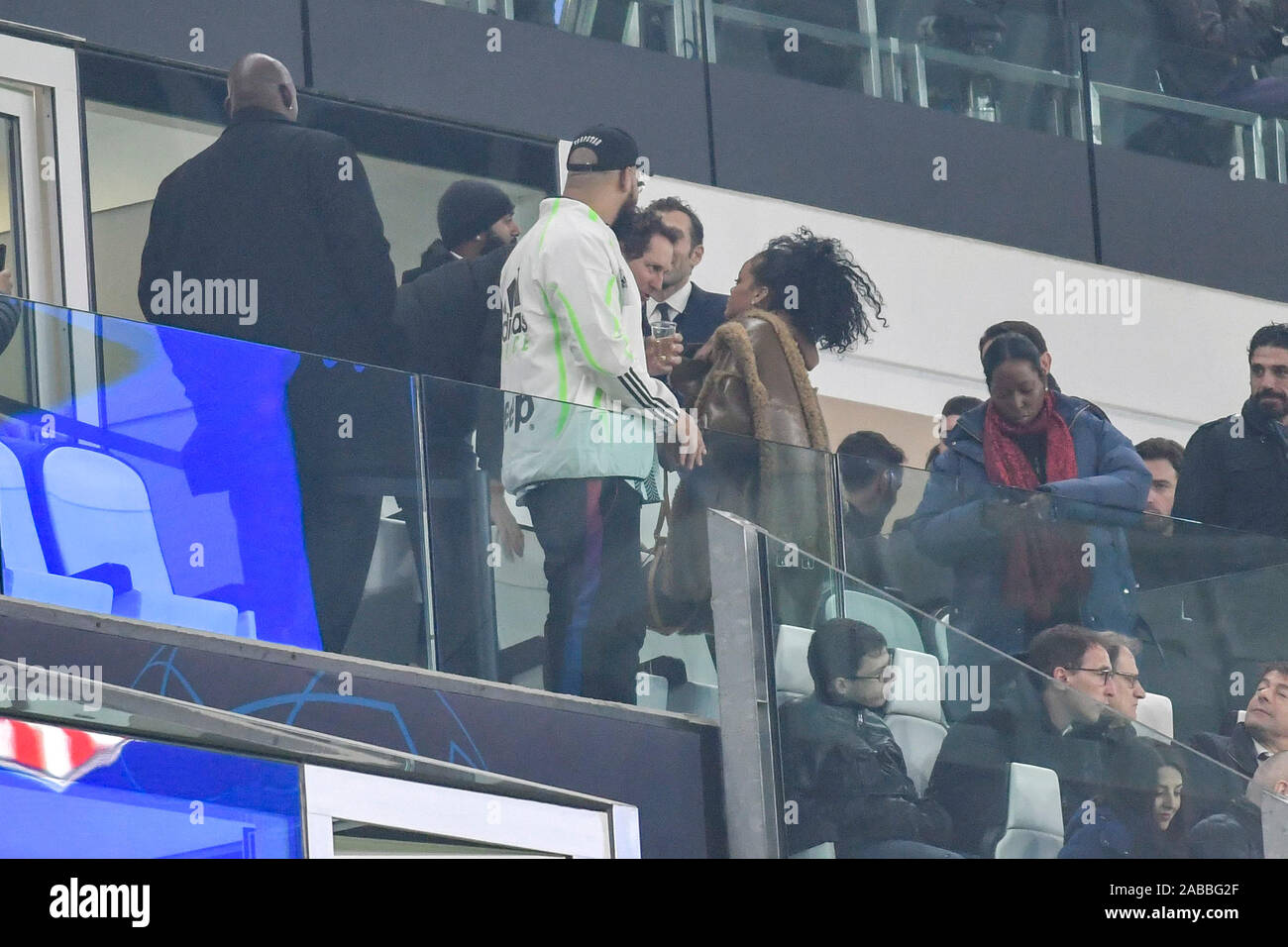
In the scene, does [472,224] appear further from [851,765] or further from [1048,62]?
[1048,62]

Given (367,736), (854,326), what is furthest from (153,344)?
(854,326)

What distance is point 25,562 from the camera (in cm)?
492

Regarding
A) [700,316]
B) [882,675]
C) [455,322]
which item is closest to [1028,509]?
[882,675]

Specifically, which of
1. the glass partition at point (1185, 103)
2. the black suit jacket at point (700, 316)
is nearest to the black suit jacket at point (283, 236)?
the black suit jacket at point (700, 316)

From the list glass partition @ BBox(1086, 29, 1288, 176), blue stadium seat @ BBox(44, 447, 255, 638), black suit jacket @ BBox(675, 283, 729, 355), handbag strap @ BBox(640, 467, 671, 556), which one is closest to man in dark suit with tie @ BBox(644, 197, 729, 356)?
black suit jacket @ BBox(675, 283, 729, 355)

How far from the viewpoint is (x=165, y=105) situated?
8258mm

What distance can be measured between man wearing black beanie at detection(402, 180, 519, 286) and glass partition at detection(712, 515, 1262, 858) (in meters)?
1.61

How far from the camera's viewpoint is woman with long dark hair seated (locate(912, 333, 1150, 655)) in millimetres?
5914

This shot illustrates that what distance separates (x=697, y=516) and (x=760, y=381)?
723 millimetres

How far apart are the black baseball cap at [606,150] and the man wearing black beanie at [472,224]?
2.62ft

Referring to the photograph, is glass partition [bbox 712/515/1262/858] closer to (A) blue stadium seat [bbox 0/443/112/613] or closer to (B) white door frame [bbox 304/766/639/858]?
(B) white door frame [bbox 304/766/639/858]

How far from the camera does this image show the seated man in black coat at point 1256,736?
6348mm

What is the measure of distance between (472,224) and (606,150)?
94 cm

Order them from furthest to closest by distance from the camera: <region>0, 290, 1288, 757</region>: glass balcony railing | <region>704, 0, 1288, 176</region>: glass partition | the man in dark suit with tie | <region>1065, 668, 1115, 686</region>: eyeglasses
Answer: <region>704, 0, 1288, 176</region>: glass partition, the man in dark suit with tie, <region>1065, 668, 1115, 686</region>: eyeglasses, <region>0, 290, 1288, 757</region>: glass balcony railing
